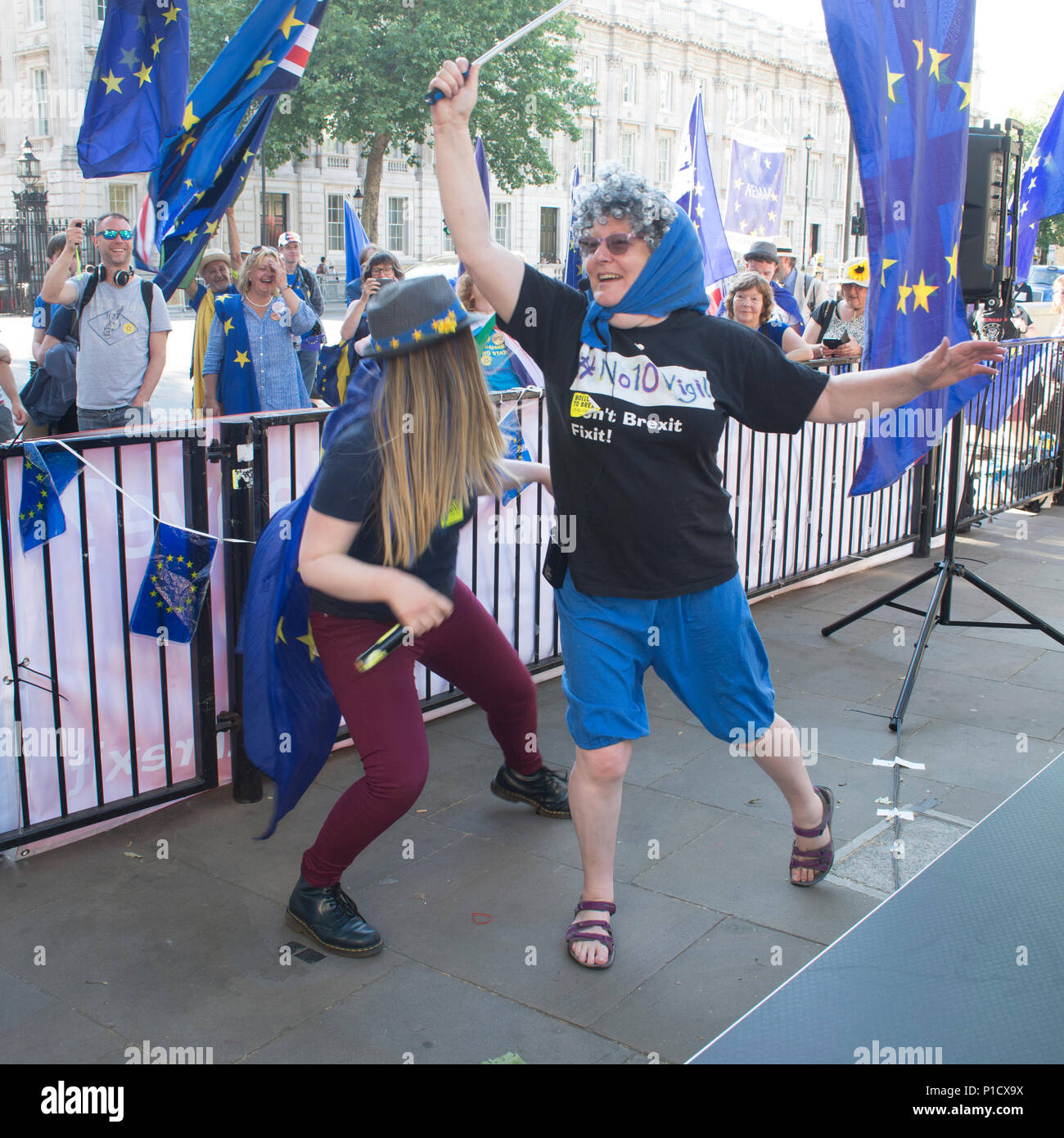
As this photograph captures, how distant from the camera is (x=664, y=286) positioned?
2.98m

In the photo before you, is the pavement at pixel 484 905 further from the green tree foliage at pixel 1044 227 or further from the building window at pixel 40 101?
the green tree foliage at pixel 1044 227

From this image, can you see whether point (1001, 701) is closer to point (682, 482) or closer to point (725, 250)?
point (682, 482)

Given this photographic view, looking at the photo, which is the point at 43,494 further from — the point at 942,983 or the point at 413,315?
the point at 942,983

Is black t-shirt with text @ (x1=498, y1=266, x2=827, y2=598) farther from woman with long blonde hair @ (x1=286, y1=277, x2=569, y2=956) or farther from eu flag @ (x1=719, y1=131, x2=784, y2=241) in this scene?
eu flag @ (x1=719, y1=131, x2=784, y2=241)

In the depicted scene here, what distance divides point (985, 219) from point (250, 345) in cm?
410

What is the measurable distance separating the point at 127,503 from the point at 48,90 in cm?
4727

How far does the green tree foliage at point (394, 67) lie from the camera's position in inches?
1476

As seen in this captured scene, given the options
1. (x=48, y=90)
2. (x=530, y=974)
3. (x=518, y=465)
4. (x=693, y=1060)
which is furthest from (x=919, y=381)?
(x=48, y=90)

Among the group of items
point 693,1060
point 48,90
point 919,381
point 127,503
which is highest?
point 48,90

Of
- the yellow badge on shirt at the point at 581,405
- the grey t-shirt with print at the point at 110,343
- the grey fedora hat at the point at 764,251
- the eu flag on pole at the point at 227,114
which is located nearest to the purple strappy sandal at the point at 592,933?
the yellow badge on shirt at the point at 581,405

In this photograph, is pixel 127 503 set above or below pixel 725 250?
below

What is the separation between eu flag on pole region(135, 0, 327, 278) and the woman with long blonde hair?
8.70 feet

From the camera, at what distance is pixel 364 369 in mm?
3000

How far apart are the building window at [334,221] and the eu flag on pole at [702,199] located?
46526 millimetres
